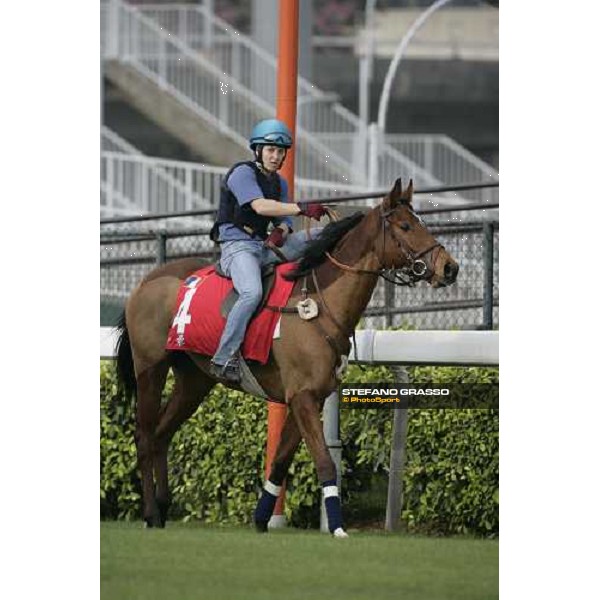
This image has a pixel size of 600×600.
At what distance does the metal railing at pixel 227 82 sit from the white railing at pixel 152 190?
0.96 m

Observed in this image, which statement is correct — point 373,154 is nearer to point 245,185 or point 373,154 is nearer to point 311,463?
point 311,463

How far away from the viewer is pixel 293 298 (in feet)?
27.1

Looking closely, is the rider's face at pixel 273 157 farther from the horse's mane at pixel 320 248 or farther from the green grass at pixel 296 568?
the green grass at pixel 296 568

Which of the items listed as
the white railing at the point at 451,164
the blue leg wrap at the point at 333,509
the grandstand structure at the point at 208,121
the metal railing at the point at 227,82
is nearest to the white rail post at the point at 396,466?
the blue leg wrap at the point at 333,509

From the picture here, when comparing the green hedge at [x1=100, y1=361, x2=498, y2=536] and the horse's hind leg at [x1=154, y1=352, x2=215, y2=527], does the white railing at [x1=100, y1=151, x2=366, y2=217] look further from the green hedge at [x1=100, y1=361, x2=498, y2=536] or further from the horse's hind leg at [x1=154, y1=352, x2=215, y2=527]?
the horse's hind leg at [x1=154, y1=352, x2=215, y2=527]

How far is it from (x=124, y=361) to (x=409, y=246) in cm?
158

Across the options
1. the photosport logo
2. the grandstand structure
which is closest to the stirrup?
the photosport logo
